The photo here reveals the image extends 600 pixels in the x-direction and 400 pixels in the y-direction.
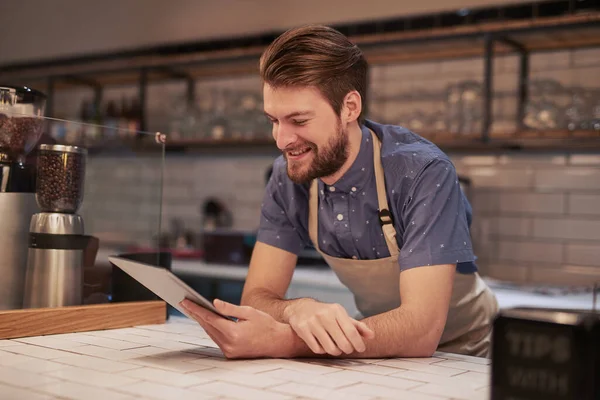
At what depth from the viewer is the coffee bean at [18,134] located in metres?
1.64

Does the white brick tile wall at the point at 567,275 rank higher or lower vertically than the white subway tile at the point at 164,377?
higher

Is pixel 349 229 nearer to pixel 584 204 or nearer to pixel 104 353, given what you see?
pixel 104 353

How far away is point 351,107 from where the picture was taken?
1.77 m

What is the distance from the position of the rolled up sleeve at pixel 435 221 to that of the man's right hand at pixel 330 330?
0.88ft

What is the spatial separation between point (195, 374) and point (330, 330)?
26cm

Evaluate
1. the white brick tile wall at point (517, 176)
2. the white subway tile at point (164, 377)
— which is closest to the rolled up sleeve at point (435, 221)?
the white subway tile at point (164, 377)

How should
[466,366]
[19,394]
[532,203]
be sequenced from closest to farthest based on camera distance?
[19,394]
[466,366]
[532,203]

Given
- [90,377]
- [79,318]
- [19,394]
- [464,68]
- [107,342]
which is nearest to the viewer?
[19,394]

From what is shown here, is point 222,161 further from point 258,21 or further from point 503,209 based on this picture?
point 503,209

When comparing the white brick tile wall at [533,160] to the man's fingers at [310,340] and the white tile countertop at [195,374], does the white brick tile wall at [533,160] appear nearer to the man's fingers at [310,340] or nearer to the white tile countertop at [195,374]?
the white tile countertop at [195,374]

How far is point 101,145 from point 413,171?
0.82 m

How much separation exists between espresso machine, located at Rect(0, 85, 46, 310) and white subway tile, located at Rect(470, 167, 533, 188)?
2.41 m

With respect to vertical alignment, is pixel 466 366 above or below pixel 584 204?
below

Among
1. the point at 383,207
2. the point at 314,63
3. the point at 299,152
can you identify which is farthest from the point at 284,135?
the point at 383,207
